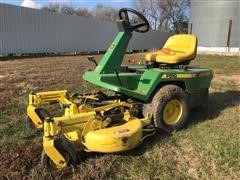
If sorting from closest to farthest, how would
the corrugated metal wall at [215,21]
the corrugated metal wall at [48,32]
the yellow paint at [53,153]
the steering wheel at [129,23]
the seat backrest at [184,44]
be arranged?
the yellow paint at [53,153], the steering wheel at [129,23], the seat backrest at [184,44], the corrugated metal wall at [48,32], the corrugated metal wall at [215,21]

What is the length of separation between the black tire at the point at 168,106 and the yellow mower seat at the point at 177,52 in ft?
1.59

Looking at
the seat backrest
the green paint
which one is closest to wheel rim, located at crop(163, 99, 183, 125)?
the green paint

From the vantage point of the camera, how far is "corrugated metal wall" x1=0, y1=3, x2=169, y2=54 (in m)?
16.0

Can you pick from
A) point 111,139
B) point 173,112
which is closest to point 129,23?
point 173,112

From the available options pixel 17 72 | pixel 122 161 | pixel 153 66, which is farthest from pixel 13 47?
pixel 122 161

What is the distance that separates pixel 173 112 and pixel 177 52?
37.4 inches

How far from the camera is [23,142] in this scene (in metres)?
4.11

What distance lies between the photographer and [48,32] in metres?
18.3

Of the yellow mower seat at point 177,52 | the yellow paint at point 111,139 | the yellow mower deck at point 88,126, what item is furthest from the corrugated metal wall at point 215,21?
the yellow paint at point 111,139

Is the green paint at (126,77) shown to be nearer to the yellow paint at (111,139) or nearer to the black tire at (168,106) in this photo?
the black tire at (168,106)

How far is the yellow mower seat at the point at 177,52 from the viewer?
192 inches

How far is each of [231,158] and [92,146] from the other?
1.50 meters

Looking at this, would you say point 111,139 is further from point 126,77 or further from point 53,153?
point 126,77

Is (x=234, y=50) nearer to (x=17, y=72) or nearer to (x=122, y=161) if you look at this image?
(x=17, y=72)
